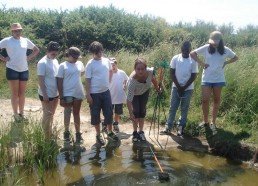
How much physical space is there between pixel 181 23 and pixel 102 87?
90.1 feet

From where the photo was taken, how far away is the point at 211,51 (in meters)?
6.11

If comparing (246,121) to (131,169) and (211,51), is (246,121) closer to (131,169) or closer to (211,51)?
(211,51)

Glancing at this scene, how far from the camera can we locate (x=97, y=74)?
5.76m

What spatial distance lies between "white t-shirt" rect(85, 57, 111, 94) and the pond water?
1.15 metres

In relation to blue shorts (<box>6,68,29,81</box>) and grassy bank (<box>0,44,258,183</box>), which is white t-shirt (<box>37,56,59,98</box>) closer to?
grassy bank (<box>0,44,258,183</box>)

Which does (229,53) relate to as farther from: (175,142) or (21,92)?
(21,92)

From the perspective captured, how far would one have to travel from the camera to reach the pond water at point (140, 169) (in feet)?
15.8

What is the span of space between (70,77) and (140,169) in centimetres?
197

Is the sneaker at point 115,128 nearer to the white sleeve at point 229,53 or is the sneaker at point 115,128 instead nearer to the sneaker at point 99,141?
the sneaker at point 99,141

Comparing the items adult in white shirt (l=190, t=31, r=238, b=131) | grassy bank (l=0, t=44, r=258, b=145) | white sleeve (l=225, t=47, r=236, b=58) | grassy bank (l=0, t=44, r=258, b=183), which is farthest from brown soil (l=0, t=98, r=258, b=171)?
white sleeve (l=225, t=47, r=236, b=58)

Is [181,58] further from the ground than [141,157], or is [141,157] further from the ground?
[181,58]

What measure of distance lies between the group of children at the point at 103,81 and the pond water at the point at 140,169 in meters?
0.55

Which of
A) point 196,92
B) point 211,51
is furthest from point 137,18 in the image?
point 211,51

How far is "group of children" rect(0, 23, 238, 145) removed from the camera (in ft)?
18.7
